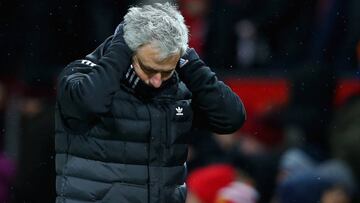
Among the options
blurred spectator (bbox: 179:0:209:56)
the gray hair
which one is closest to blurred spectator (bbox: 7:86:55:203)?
blurred spectator (bbox: 179:0:209:56)

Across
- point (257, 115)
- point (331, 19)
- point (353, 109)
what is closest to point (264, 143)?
point (257, 115)

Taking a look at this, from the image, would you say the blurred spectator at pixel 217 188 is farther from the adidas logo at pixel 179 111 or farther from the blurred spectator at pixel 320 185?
the adidas logo at pixel 179 111

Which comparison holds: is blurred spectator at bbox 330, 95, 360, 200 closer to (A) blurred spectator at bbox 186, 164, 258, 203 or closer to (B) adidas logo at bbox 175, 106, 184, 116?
(A) blurred spectator at bbox 186, 164, 258, 203

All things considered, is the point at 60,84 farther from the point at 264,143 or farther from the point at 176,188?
the point at 264,143

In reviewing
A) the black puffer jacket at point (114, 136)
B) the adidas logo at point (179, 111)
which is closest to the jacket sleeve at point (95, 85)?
the black puffer jacket at point (114, 136)

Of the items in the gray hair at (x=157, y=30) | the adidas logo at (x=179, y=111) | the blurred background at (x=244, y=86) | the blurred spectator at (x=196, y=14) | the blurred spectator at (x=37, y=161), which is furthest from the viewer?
the blurred spectator at (x=196, y=14)

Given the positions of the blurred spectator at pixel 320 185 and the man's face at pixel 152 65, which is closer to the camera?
the man's face at pixel 152 65

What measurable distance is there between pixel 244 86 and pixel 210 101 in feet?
16.1

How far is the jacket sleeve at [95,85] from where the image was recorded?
18.6 ft

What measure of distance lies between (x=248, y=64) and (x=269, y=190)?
2184 mm

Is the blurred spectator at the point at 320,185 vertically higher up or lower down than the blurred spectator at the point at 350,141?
lower down

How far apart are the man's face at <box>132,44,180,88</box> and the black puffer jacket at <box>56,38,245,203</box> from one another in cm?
6

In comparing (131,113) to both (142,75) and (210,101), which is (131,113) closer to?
(142,75)

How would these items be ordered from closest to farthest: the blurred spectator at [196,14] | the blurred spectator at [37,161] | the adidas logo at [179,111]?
the adidas logo at [179,111]
the blurred spectator at [37,161]
the blurred spectator at [196,14]
